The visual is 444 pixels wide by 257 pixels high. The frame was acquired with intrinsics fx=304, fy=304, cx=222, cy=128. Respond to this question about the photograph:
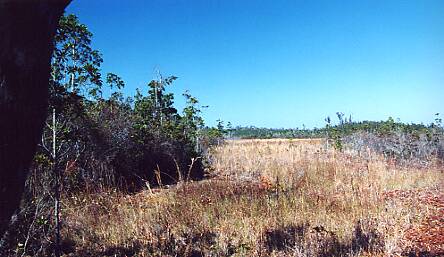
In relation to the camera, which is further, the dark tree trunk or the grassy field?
the grassy field

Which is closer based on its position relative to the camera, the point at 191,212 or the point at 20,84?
the point at 20,84

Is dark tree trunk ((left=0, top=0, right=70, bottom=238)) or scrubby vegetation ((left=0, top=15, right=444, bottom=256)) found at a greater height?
dark tree trunk ((left=0, top=0, right=70, bottom=238))

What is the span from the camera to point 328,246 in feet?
13.0

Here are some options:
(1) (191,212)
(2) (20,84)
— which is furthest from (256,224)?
(2) (20,84)

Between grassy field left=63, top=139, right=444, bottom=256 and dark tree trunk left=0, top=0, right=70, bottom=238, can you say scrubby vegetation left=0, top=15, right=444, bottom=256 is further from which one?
dark tree trunk left=0, top=0, right=70, bottom=238

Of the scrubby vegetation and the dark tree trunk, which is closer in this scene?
the dark tree trunk

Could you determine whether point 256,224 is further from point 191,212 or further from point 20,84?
point 20,84

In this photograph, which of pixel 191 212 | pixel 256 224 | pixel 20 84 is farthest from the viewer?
pixel 191 212

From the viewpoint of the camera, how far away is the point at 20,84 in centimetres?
116

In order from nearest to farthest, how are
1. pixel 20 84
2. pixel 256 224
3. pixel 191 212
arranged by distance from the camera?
pixel 20 84
pixel 256 224
pixel 191 212

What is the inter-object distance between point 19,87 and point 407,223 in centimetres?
565

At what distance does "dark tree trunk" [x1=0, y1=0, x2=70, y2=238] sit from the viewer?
111 centimetres

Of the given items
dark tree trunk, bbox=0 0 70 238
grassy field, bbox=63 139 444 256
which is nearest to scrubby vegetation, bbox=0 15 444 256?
grassy field, bbox=63 139 444 256

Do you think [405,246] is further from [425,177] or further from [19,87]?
[425,177]
